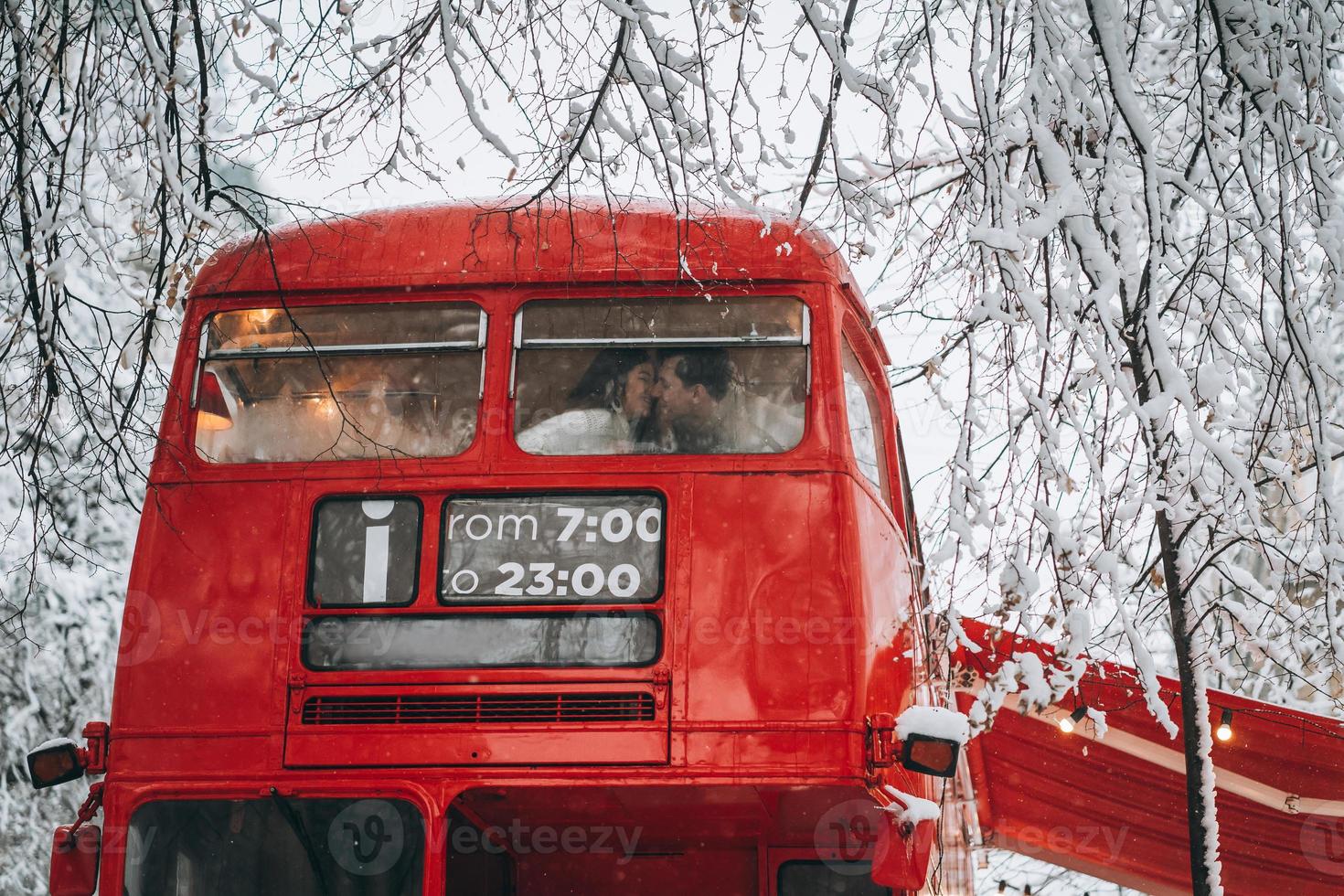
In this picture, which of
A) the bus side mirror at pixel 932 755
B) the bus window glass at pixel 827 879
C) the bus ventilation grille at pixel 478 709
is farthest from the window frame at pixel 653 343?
the bus window glass at pixel 827 879

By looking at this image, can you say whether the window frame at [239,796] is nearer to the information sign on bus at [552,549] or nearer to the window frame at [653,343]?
the information sign on bus at [552,549]

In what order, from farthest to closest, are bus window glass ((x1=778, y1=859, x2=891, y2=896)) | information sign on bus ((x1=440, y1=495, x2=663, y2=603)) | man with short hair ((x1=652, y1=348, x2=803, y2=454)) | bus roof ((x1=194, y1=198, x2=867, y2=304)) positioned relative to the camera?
1. bus window glass ((x1=778, y1=859, x2=891, y2=896))
2. bus roof ((x1=194, y1=198, x2=867, y2=304))
3. man with short hair ((x1=652, y1=348, x2=803, y2=454))
4. information sign on bus ((x1=440, y1=495, x2=663, y2=603))

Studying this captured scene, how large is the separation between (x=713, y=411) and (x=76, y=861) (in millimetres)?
2722

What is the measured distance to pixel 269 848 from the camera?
460 centimetres

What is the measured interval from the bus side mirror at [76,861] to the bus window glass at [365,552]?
1161 millimetres

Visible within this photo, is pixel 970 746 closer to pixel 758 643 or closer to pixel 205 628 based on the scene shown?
pixel 758 643

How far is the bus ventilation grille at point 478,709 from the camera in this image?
14.7 feet

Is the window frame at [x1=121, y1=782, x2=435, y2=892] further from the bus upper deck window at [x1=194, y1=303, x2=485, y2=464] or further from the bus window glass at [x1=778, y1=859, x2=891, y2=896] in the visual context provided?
the bus window glass at [x1=778, y1=859, x2=891, y2=896]

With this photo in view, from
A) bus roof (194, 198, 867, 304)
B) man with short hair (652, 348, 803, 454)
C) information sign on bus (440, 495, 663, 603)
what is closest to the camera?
information sign on bus (440, 495, 663, 603)

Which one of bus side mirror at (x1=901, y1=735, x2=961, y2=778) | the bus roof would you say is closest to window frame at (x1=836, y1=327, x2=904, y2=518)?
the bus roof

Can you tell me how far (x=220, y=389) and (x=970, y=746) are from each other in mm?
5530

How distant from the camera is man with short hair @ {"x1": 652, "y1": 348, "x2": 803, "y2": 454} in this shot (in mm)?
4742

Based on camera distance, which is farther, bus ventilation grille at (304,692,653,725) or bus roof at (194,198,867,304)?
bus roof at (194,198,867,304)

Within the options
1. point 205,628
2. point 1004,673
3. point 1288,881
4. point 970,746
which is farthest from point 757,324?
point 1288,881
